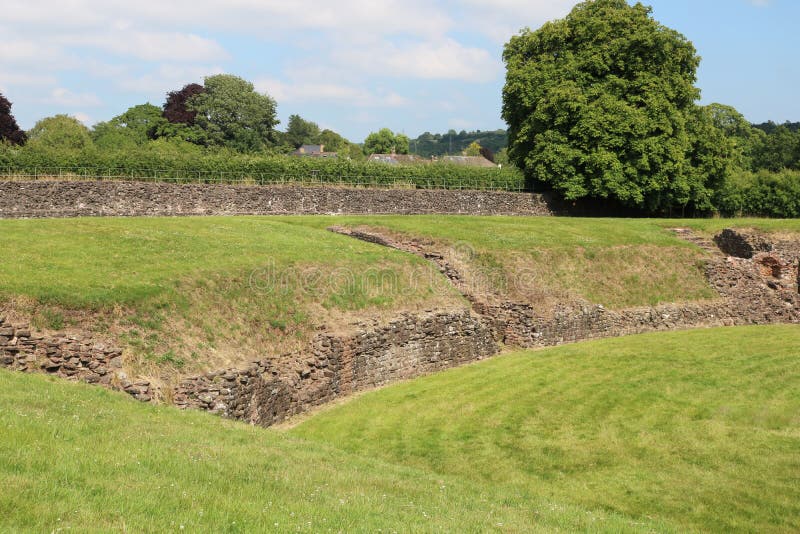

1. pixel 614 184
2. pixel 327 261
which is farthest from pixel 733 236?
pixel 327 261

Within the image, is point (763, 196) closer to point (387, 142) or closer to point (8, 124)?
point (8, 124)

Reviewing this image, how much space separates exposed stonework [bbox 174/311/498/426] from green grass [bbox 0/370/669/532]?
10.0 feet

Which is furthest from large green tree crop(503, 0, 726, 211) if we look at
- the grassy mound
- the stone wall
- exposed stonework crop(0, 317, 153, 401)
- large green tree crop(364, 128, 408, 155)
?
large green tree crop(364, 128, 408, 155)

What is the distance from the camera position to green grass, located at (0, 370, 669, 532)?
718 centimetres

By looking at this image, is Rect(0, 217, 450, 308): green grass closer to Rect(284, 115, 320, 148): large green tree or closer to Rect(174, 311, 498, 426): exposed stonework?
Rect(174, 311, 498, 426): exposed stonework

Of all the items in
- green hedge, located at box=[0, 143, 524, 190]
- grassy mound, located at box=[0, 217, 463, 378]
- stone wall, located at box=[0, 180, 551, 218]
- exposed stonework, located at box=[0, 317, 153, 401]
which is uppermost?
green hedge, located at box=[0, 143, 524, 190]

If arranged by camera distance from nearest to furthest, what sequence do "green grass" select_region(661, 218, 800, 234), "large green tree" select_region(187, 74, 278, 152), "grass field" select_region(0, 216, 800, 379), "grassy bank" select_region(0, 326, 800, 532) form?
"grassy bank" select_region(0, 326, 800, 532) < "grass field" select_region(0, 216, 800, 379) < "green grass" select_region(661, 218, 800, 234) < "large green tree" select_region(187, 74, 278, 152)

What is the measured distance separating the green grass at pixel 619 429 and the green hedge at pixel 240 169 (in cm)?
Answer: 2977

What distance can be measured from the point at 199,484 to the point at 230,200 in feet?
119

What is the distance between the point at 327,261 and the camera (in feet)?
86.2

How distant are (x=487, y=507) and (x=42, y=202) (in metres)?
34.6

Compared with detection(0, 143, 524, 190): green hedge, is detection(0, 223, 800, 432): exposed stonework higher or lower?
lower

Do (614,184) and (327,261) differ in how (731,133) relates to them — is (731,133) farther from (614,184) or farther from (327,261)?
(327,261)

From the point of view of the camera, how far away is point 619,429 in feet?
54.1
